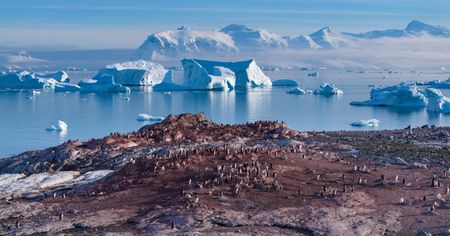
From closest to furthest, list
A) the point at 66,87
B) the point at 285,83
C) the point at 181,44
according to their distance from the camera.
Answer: the point at 66,87 < the point at 285,83 < the point at 181,44

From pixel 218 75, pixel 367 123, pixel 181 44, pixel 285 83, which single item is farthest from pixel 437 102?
pixel 181 44

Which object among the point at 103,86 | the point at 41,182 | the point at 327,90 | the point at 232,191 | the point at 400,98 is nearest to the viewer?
the point at 232,191

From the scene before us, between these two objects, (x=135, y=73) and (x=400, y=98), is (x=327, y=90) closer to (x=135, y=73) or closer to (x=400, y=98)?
(x=400, y=98)

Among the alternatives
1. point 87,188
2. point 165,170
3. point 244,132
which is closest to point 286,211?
point 165,170

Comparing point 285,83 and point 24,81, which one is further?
point 285,83

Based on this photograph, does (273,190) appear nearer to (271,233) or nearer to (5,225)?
(271,233)

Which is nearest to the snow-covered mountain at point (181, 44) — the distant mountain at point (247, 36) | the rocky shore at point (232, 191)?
the distant mountain at point (247, 36)

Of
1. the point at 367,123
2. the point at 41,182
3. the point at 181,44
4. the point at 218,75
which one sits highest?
the point at 181,44
